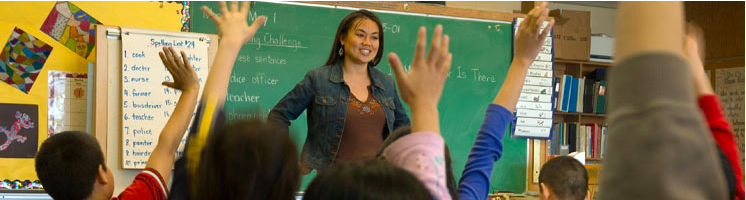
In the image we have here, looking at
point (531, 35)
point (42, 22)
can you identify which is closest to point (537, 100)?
point (42, 22)

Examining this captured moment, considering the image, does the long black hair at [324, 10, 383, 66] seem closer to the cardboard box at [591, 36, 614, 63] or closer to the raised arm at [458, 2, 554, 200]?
the raised arm at [458, 2, 554, 200]

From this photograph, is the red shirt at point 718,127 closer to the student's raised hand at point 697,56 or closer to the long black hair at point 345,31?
the student's raised hand at point 697,56

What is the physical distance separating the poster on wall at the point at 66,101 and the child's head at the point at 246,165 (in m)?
3.28

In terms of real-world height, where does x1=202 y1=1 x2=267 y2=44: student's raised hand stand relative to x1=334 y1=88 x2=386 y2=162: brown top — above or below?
above

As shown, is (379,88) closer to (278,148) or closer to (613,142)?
(278,148)

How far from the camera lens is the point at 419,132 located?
0.90 m

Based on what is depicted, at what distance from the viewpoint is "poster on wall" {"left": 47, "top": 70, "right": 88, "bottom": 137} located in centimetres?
390

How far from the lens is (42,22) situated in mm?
3920

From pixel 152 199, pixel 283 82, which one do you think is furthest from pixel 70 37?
pixel 152 199

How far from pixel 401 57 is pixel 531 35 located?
3547 millimetres

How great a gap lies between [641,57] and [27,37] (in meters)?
4.05

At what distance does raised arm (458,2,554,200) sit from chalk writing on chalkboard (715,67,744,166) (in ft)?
18.8

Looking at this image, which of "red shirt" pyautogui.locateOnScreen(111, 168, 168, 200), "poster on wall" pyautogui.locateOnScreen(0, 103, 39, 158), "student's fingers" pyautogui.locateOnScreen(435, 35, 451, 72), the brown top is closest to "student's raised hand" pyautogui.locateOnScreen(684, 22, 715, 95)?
"student's fingers" pyautogui.locateOnScreen(435, 35, 451, 72)

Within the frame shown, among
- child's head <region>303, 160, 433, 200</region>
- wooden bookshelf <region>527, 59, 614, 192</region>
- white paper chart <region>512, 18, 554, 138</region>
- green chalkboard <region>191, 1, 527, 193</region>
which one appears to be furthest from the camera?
wooden bookshelf <region>527, 59, 614, 192</region>
